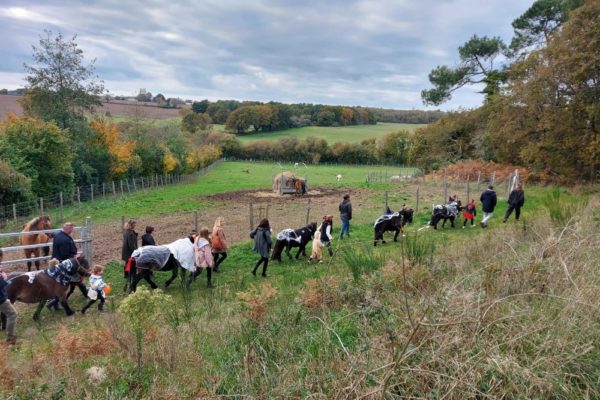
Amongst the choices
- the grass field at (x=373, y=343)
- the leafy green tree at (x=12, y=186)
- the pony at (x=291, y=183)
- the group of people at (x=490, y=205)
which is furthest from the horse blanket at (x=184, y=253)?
the pony at (x=291, y=183)

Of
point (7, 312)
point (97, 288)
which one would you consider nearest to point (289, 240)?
point (97, 288)

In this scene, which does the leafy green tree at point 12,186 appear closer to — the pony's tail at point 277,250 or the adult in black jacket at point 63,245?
the adult in black jacket at point 63,245

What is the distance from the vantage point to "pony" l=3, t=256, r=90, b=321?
7008 millimetres

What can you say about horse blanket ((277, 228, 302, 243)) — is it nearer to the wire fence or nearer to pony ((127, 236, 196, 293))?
pony ((127, 236, 196, 293))

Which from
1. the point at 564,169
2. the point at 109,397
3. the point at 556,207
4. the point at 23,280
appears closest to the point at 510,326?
the point at 109,397

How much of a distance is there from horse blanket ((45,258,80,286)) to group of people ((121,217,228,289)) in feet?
3.99

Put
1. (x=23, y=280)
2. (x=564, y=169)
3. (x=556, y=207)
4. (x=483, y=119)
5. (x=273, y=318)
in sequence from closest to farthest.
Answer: (x=273, y=318) < (x=23, y=280) < (x=556, y=207) < (x=564, y=169) < (x=483, y=119)

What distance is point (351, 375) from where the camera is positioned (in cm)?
295

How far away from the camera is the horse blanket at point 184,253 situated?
8.88 m

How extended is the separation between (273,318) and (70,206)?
24.5 metres

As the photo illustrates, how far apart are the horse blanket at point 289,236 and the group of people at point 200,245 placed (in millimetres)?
1567

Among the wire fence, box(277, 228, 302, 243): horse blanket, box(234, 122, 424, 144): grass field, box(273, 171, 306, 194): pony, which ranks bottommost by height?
the wire fence

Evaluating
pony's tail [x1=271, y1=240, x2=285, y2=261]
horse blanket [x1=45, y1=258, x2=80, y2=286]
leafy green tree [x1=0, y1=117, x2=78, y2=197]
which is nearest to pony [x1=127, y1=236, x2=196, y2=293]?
horse blanket [x1=45, y1=258, x2=80, y2=286]

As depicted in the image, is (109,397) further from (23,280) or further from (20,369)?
(23,280)
